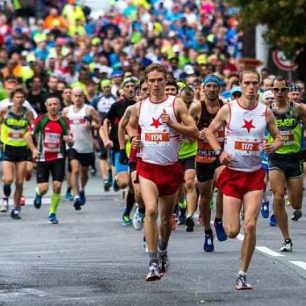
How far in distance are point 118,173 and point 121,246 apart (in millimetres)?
4440

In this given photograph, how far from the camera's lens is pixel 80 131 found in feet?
82.0

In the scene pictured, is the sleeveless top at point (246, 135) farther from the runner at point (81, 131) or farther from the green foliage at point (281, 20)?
the green foliage at point (281, 20)

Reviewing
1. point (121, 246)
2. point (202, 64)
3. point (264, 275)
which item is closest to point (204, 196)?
point (121, 246)

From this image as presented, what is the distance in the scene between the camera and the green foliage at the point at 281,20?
32469mm

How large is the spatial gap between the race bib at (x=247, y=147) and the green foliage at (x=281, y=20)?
18.1 metres

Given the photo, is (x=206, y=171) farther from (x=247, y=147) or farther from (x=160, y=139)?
(x=247, y=147)

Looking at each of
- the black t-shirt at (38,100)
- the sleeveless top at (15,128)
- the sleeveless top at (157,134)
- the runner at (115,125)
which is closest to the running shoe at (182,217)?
the runner at (115,125)

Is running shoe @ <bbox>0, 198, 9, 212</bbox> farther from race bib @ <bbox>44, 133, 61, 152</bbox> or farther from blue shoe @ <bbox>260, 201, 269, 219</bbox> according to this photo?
blue shoe @ <bbox>260, 201, 269, 219</bbox>

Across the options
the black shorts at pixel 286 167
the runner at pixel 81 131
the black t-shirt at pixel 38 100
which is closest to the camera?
the black shorts at pixel 286 167

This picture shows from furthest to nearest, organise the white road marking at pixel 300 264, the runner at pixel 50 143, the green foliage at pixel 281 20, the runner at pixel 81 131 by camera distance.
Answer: the green foliage at pixel 281 20, the runner at pixel 81 131, the runner at pixel 50 143, the white road marking at pixel 300 264

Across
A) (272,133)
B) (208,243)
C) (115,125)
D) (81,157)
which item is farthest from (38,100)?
(272,133)

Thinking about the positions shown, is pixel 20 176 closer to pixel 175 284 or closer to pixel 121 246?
pixel 121 246

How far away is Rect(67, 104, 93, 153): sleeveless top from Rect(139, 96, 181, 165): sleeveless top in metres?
10.4

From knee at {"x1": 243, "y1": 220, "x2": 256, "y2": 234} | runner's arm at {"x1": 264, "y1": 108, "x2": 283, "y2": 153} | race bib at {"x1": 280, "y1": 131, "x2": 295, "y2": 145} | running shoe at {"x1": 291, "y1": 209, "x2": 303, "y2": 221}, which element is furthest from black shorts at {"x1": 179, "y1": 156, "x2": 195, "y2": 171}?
knee at {"x1": 243, "y1": 220, "x2": 256, "y2": 234}
